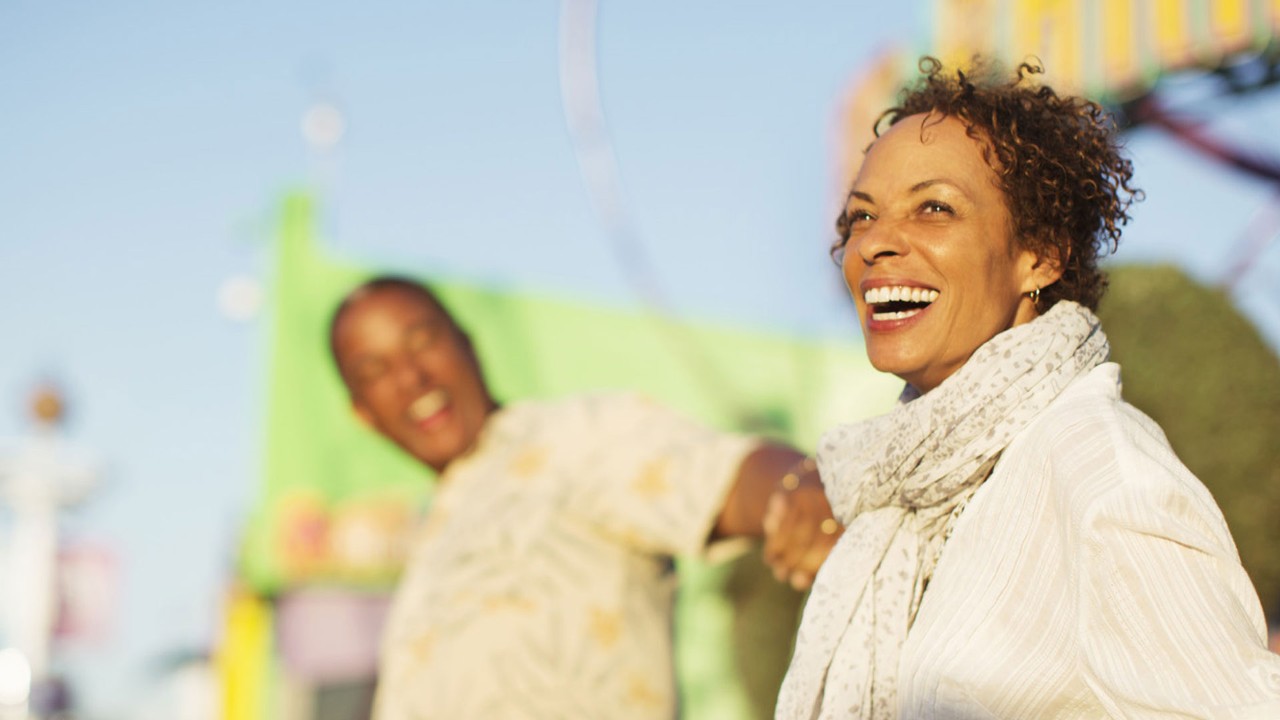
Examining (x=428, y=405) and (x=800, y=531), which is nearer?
(x=800, y=531)

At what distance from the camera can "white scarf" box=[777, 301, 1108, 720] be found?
5.44 ft

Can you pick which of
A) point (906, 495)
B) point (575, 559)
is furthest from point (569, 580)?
point (906, 495)

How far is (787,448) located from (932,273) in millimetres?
1062

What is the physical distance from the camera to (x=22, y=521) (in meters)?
23.8

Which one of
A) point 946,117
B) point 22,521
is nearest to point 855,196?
point 946,117

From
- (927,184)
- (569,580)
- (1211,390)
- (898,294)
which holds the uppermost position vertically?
Answer: (927,184)

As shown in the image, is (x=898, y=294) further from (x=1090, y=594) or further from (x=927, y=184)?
(x=1090, y=594)

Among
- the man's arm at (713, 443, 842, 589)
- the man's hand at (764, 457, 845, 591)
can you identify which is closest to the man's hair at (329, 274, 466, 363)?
the man's arm at (713, 443, 842, 589)

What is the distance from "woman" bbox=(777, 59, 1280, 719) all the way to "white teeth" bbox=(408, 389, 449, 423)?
1.73m

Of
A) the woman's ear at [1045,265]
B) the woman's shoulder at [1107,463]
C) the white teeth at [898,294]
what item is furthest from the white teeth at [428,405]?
the woman's shoulder at [1107,463]

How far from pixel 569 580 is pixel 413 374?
0.93 meters

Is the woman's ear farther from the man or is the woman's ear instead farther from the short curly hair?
the man

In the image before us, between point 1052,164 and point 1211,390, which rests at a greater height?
point 1052,164

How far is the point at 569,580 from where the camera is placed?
2957 millimetres
